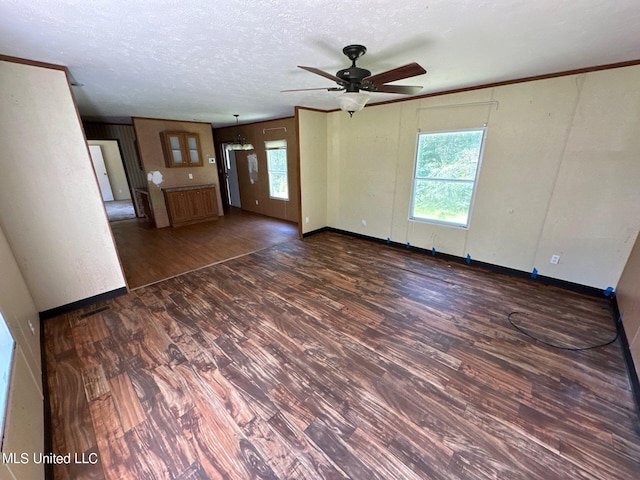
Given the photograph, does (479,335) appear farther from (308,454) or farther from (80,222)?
(80,222)

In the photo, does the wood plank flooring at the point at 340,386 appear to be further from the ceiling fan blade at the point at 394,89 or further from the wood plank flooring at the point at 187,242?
the ceiling fan blade at the point at 394,89

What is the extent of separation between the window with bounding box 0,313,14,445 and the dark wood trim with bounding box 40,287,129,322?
Answer: 4.78 ft

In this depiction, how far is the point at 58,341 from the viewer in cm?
226

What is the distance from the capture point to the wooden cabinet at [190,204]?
5727 mm

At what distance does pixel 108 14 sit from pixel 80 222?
1.98 meters

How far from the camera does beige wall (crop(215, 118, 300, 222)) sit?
5.71 m

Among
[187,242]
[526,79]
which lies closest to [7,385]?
[187,242]

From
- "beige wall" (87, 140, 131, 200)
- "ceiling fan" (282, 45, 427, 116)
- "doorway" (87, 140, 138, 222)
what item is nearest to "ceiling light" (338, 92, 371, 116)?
"ceiling fan" (282, 45, 427, 116)

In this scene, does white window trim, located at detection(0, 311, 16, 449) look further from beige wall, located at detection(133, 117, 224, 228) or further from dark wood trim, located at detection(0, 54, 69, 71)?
beige wall, located at detection(133, 117, 224, 228)

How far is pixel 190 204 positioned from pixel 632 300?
7.09m

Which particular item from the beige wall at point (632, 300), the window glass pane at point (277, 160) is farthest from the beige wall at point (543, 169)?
the window glass pane at point (277, 160)

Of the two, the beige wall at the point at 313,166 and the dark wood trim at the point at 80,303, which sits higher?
the beige wall at the point at 313,166

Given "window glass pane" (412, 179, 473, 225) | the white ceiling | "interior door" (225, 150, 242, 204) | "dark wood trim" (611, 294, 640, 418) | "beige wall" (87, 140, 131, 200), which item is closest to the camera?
the white ceiling

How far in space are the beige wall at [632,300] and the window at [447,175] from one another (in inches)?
61.4
